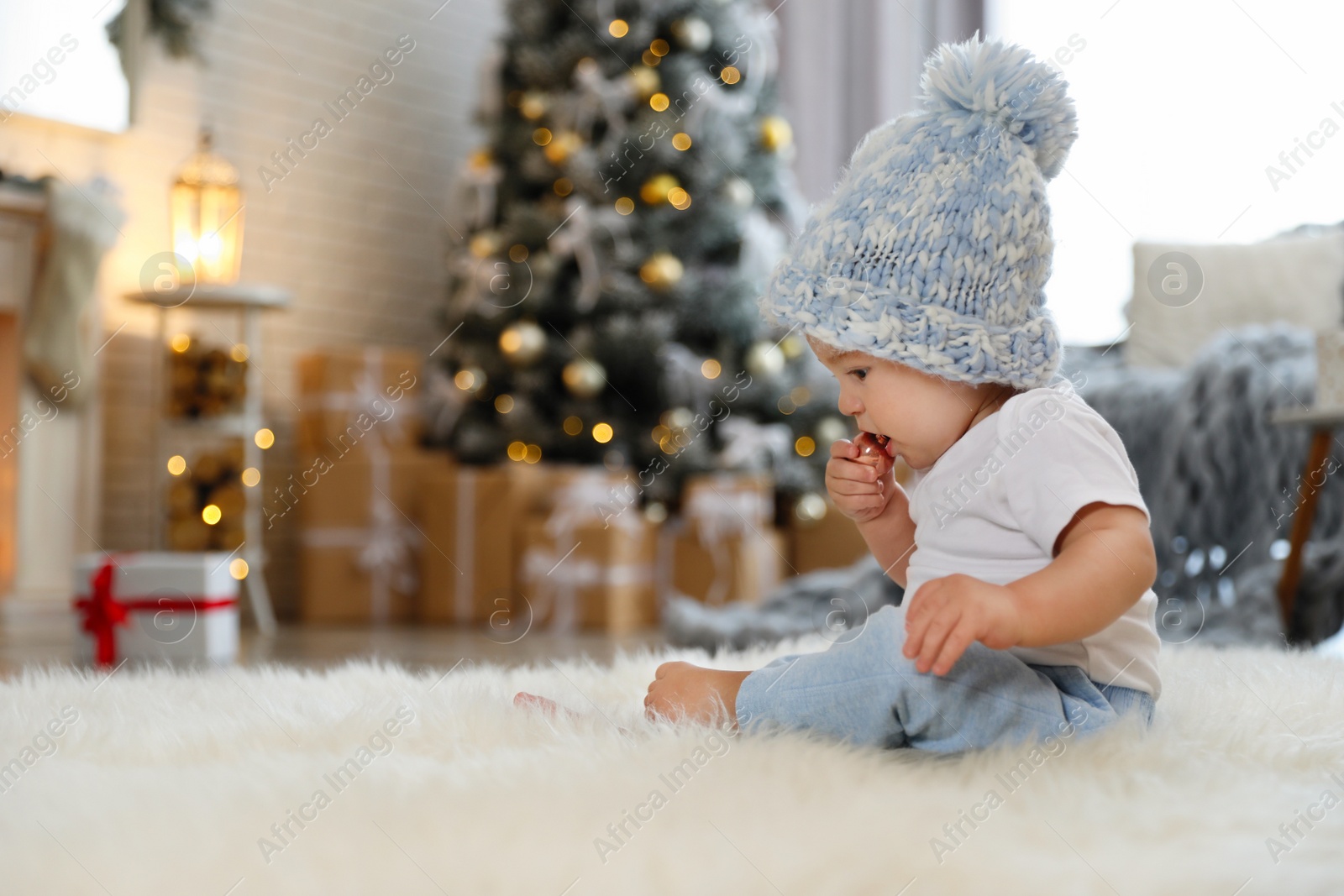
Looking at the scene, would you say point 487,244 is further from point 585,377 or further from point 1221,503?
point 1221,503

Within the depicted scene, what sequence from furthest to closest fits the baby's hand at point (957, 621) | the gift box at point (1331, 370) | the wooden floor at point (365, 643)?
the wooden floor at point (365, 643) → the gift box at point (1331, 370) → the baby's hand at point (957, 621)

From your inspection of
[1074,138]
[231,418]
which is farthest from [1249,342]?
[231,418]

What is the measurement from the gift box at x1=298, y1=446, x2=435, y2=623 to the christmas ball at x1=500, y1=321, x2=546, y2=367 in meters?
0.36

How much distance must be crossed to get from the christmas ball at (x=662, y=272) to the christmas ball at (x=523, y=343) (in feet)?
0.95

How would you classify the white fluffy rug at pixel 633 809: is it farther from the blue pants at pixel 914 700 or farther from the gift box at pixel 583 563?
the gift box at pixel 583 563

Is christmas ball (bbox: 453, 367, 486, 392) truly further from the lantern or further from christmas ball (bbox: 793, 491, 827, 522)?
christmas ball (bbox: 793, 491, 827, 522)

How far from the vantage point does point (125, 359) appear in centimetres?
272

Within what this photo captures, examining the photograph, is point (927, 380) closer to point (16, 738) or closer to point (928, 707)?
point (928, 707)

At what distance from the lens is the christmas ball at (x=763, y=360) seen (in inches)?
108

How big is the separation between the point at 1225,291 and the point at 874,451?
1802 mm

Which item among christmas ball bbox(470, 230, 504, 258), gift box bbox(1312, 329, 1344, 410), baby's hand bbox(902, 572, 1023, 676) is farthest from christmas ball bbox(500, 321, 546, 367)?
baby's hand bbox(902, 572, 1023, 676)

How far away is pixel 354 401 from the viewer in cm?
279

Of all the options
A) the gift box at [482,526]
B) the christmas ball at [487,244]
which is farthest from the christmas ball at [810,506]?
the christmas ball at [487,244]

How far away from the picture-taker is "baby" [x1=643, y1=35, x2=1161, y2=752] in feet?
2.26
